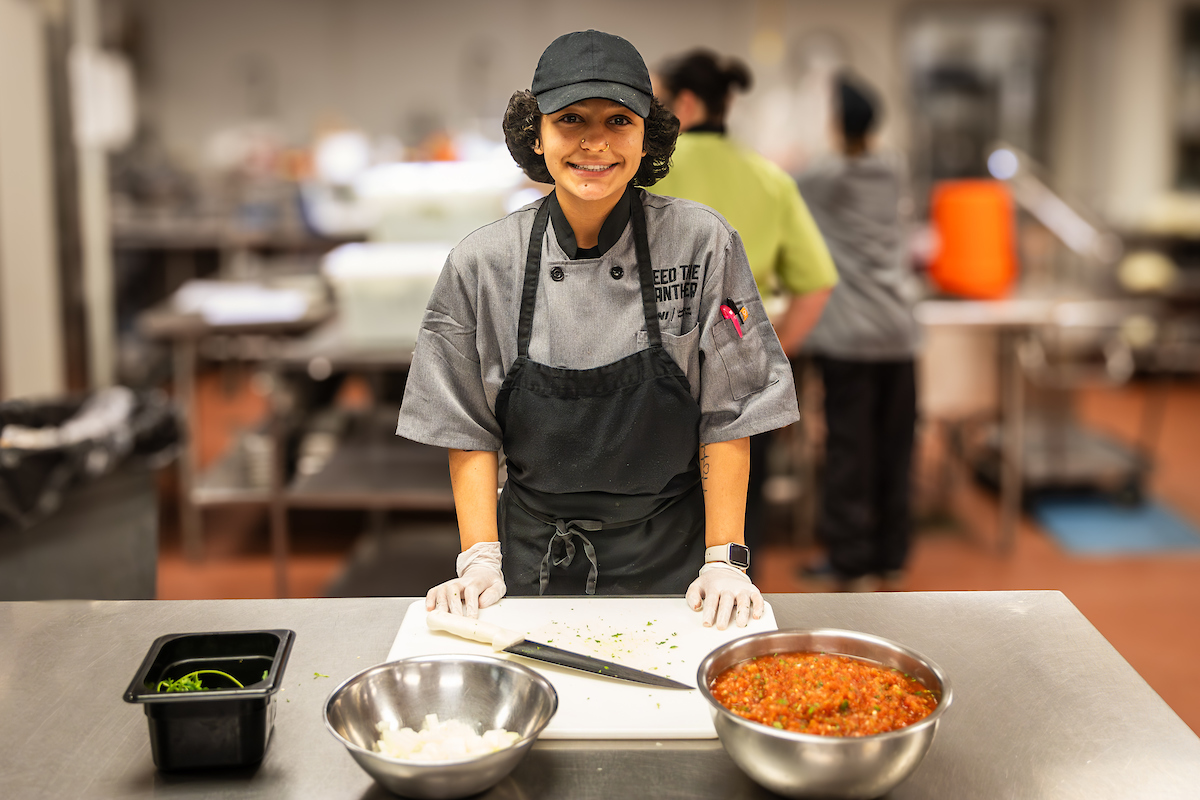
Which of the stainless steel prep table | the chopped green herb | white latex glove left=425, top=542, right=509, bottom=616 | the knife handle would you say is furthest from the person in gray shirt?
the chopped green herb

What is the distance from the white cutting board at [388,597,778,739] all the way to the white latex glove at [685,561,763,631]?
1 cm

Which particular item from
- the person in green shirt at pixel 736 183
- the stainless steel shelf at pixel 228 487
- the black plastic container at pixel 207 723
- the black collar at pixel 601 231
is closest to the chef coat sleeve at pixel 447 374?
the black collar at pixel 601 231

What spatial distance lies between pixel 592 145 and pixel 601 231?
15 cm

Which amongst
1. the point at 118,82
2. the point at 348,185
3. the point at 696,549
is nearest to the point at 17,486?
the point at 696,549

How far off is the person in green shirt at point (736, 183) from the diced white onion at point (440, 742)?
149cm

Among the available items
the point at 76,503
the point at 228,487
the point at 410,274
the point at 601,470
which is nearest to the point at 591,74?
the point at 601,470

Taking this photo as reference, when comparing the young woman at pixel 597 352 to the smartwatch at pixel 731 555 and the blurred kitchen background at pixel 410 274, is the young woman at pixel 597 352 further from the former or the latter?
the blurred kitchen background at pixel 410 274

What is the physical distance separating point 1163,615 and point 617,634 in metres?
2.78

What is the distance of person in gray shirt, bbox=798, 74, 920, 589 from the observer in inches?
129

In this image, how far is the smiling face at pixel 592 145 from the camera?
1367 mm

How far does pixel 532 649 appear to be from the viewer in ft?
4.15

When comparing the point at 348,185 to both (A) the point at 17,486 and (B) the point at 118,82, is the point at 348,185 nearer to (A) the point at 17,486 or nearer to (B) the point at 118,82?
(B) the point at 118,82

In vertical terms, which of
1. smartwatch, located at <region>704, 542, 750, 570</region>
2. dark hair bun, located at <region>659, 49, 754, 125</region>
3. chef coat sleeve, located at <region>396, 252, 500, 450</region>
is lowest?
smartwatch, located at <region>704, 542, 750, 570</region>

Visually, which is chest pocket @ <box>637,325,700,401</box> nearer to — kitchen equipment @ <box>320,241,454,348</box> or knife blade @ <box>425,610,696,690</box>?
knife blade @ <box>425,610,696,690</box>
